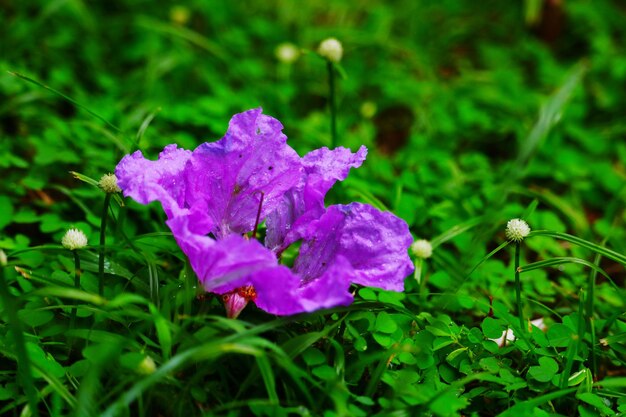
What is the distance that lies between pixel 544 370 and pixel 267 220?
883 mm

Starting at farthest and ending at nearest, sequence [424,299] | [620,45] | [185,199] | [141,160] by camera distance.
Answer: [620,45]
[424,299]
[185,199]
[141,160]

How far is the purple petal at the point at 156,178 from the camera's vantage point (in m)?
1.56

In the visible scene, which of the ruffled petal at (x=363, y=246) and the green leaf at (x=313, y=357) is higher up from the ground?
the ruffled petal at (x=363, y=246)

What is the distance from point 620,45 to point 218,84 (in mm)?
2872

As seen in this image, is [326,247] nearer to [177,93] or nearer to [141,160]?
[141,160]

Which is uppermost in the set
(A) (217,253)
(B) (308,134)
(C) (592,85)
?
(C) (592,85)

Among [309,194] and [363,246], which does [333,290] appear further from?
[309,194]

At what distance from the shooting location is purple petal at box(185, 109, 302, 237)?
175 centimetres

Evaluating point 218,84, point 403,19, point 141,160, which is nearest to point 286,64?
point 218,84

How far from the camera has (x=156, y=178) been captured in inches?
64.4

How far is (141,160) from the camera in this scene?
1631mm

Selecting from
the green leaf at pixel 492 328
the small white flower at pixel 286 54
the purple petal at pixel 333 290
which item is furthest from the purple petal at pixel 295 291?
the small white flower at pixel 286 54

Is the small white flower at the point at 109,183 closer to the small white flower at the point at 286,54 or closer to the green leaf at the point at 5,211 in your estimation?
the green leaf at the point at 5,211

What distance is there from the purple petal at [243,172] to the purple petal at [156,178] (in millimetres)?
42
